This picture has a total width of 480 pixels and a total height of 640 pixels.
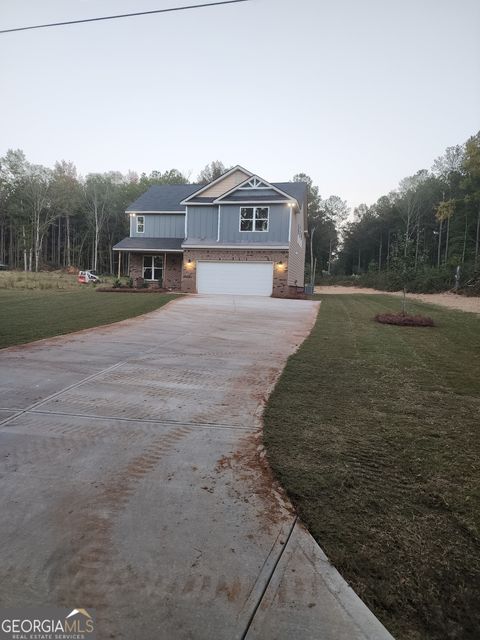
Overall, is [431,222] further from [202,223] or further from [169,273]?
[169,273]

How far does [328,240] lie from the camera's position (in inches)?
2466

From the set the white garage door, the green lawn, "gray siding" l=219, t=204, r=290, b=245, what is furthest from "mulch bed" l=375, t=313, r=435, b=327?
"gray siding" l=219, t=204, r=290, b=245

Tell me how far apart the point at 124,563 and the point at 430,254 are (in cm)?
5903

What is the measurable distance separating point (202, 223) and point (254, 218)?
333 cm

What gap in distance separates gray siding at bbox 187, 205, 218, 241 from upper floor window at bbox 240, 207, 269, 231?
5.88 feet

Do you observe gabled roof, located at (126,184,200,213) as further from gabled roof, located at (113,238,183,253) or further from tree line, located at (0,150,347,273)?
tree line, located at (0,150,347,273)

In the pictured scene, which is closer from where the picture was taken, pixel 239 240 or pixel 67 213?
pixel 239 240

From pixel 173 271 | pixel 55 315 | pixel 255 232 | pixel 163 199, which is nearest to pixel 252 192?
pixel 255 232

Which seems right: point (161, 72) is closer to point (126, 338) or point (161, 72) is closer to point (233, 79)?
point (233, 79)

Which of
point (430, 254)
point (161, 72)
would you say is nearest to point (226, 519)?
point (161, 72)

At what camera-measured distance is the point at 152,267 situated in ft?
83.8

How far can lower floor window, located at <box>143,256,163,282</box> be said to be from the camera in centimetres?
2545

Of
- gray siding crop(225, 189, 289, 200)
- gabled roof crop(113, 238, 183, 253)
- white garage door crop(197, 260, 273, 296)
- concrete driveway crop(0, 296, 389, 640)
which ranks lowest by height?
concrete driveway crop(0, 296, 389, 640)

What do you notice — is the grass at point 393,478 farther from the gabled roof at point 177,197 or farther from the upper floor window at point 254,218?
the gabled roof at point 177,197
